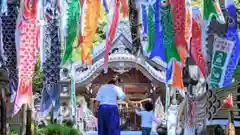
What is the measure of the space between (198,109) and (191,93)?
77 cm

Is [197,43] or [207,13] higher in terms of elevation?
[207,13]

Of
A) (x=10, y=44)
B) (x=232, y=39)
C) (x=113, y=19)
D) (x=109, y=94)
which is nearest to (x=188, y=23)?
(x=232, y=39)

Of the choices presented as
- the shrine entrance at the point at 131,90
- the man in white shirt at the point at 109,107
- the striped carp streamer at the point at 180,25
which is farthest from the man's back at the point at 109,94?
the shrine entrance at the point at 131,90

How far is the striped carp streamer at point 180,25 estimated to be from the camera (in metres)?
11.3

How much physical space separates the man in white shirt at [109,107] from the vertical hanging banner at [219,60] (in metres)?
2.39

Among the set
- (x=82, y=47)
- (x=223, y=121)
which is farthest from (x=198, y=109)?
(x=82, y=47)

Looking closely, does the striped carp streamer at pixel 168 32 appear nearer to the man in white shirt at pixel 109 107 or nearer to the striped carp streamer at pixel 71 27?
the striped carp streamer at pixel 71 27

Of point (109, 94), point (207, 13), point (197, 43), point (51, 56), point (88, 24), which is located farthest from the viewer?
point (51, 56)

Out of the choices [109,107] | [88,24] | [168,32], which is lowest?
[109,107]

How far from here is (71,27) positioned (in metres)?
12.9

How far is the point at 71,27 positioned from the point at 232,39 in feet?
12.0

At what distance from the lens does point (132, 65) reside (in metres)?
20.3

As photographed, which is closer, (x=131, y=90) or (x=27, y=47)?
(x=27, y=47)

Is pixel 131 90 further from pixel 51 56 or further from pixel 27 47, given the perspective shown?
pixel 27 47
